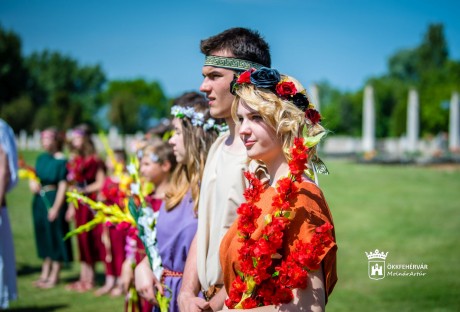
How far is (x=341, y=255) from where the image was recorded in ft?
35.1

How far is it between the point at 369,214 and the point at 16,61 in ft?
200

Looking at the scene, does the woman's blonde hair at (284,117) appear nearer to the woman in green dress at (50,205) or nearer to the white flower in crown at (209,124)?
the white flower in crown at (209,124)

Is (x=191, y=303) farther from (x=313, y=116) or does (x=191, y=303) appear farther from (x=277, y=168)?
(x=313, y=116)

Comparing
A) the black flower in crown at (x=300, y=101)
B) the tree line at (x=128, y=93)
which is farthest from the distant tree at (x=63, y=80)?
the black flower in crown at (x=300, y=101)

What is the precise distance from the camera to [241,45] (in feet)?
10.4

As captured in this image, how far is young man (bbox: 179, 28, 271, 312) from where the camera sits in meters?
3.00

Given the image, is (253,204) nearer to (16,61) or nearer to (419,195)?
(419,195)

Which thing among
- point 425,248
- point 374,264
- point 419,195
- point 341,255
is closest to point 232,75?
point 374,264

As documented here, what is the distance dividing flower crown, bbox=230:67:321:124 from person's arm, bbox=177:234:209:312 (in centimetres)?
115

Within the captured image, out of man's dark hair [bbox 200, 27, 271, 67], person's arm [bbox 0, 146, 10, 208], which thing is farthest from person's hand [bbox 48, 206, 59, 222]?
man's dark hair [bbox 200, 27, 271, 67]

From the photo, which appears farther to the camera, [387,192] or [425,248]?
[387,192]

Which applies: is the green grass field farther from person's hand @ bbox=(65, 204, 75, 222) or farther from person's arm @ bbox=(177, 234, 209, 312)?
person's arm @ bbox=(177, 234, 209, 312)

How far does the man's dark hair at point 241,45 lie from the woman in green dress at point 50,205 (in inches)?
250

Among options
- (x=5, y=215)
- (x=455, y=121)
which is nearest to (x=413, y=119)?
(x=455, y=121)
